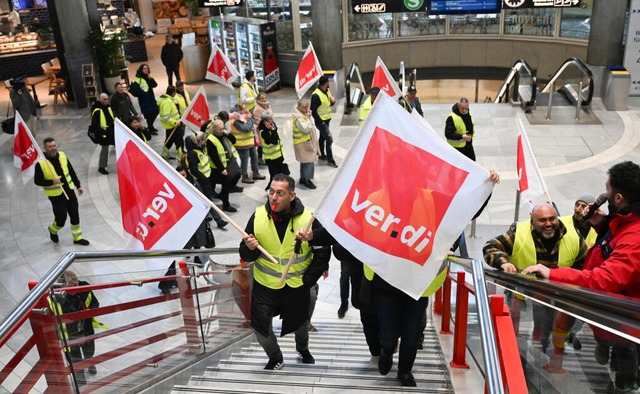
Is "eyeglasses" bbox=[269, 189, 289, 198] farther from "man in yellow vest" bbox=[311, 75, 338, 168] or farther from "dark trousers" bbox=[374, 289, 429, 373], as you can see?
"man in yellow vest" bbox=[311, 75, 338, 168]

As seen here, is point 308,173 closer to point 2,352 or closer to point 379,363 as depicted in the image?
point 379,363

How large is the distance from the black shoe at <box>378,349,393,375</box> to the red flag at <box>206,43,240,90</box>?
33.8 ft

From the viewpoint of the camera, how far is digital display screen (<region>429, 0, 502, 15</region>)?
55.1 feet

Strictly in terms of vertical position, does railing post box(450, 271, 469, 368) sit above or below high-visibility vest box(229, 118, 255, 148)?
above

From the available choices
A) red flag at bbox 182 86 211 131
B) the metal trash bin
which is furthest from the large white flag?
the metal trash bin

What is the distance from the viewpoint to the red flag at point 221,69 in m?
14.6

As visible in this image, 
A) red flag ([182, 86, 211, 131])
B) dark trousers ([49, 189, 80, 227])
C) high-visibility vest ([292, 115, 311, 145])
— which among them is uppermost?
red flag ([182, 86, 211, 131])

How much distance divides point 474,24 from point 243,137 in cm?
1385

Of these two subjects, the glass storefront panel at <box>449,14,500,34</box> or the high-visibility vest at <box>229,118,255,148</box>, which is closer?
the high-visibility vest at <box>229,118,255,148</box>

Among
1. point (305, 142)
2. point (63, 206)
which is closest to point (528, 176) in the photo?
point (305, 142)

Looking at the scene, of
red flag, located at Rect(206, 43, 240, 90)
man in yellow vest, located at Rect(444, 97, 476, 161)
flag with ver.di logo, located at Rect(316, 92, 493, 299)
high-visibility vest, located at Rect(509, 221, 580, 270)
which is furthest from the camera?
red flag, located at Rect(206, 43, 240, 90)

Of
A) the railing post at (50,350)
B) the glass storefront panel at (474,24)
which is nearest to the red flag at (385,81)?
the railing post at (50,350)

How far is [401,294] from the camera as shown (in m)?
4.94

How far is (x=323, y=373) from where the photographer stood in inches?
215
